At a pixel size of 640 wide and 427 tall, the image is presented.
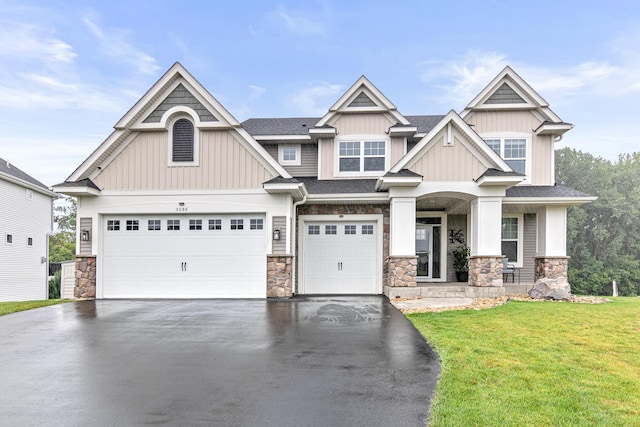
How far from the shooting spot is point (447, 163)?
12.2 metres

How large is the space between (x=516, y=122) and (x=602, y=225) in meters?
28.2

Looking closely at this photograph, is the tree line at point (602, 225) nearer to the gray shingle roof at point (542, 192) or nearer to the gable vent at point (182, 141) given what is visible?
the gray shingle roof at point (542, 192)

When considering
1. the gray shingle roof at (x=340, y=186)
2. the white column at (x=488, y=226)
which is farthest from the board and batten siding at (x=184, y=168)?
the white column at (x=488, y=226)

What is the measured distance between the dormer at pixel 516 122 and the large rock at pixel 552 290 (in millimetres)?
3530

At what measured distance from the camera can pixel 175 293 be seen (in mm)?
12141

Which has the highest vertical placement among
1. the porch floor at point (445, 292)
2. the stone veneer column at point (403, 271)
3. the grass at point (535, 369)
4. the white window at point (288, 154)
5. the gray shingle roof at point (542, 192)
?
the white window at point (288, 154)

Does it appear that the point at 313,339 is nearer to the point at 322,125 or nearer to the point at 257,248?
the point at 257,248

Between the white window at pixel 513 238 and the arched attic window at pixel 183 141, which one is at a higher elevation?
the arched attic window at pixel 183 141

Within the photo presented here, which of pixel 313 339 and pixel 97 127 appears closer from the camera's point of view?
pixel 313 339

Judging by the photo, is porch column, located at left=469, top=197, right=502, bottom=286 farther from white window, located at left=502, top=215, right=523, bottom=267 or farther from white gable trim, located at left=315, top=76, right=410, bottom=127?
white gable trim, located at left=315, top=76, right=410, bottom=127

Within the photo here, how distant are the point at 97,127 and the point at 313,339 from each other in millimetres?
26196

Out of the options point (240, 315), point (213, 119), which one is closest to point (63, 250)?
point (213, 119)

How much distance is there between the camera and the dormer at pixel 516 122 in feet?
46.1

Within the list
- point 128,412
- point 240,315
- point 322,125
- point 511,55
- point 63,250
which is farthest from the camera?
point 63,250
